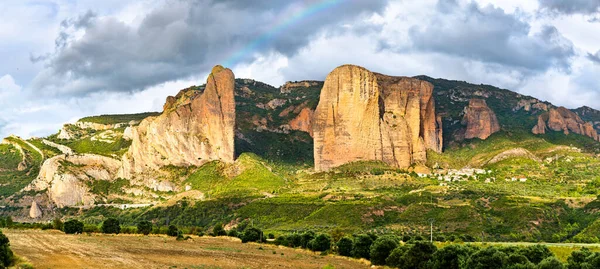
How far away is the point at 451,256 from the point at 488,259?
7.05 m

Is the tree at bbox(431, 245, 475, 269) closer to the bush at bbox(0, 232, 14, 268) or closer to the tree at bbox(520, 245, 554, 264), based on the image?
the tree at bbox(520, 245, 554, 264)

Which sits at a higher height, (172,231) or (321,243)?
(321,243)

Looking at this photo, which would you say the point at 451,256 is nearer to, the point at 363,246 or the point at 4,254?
the point at 363,246

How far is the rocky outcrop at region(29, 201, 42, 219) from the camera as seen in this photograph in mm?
191125

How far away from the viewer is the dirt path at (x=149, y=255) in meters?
69.1

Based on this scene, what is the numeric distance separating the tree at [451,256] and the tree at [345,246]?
2749 centimetres

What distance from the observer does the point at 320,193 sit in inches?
6964

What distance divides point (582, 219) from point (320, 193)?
68.5 meters

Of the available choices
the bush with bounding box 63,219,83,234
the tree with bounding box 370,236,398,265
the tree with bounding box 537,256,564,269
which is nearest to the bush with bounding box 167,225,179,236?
the bush with bounding box 63,219,83,234

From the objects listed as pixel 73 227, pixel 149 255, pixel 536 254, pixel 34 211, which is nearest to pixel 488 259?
pixel 536 254

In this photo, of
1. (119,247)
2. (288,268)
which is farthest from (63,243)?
(288,268)

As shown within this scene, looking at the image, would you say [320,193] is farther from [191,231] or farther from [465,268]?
[465,268]

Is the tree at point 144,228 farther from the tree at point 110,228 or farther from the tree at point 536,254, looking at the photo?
the tree at point 536,254

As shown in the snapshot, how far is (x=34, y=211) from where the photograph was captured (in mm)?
192125
